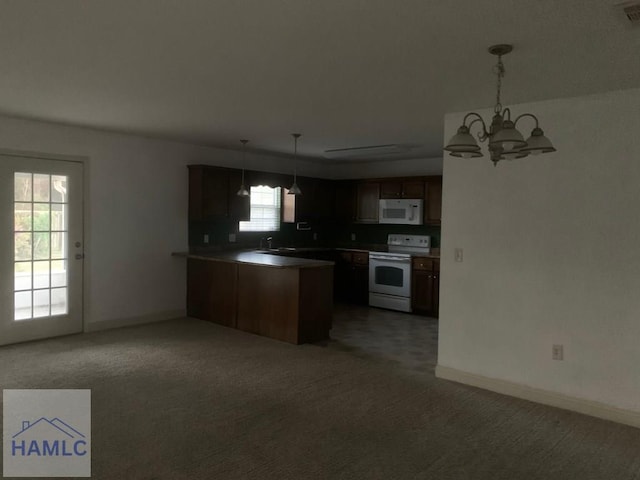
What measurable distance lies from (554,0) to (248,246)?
6025mm

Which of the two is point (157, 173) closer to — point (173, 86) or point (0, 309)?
point (0, 309)

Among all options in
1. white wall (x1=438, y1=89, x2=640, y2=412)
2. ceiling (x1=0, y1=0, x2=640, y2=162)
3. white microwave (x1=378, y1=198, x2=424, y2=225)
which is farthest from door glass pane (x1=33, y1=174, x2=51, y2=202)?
white microwave (x1=378, y1=198, x2=424, y2=225)

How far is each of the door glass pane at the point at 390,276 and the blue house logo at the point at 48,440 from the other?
506 cm

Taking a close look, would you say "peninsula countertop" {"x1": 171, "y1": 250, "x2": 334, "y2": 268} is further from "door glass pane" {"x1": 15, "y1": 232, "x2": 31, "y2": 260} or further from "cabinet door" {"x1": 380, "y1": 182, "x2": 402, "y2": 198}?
"cabinet door" {"x1": 380, "y1": 182, "x2": 402, "y2": 198}

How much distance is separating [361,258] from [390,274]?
2.19 ft

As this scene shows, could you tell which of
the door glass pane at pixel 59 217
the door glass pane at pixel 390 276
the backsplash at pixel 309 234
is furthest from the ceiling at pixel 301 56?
the door glass pane at pixel 390 276

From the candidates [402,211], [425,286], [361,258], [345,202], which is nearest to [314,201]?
[345,202]

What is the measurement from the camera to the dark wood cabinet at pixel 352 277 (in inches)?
315

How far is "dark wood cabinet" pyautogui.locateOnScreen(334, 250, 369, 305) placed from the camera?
7992mm

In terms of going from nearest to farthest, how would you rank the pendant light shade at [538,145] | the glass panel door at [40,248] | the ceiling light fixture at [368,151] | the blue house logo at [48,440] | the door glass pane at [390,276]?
the pendant light shade at [538,145], the blue house logo at [48,440], the glass panel door at [40,248], the ceiling light fixture at [368,151], the door glass pane at [390,276]

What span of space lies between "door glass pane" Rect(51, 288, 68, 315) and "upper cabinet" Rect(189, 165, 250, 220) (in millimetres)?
1880

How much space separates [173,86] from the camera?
367 centimetres

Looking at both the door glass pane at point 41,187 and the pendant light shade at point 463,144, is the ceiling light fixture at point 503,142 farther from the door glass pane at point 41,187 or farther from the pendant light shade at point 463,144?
the door glass pane at point 41,187

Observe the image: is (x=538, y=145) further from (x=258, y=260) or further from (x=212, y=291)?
(x=212, y=291)
